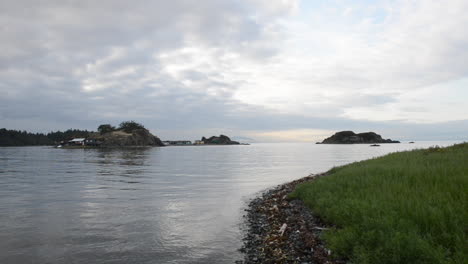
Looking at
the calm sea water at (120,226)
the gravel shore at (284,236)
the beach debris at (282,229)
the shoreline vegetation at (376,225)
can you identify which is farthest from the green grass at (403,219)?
the calm sea water at (120,226)

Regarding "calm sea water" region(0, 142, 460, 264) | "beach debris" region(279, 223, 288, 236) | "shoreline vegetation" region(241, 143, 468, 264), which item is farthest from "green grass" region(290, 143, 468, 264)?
"calm sea water" region(0, 142, 460, 264)

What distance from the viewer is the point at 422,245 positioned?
778 centimetres

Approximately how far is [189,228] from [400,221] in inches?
385

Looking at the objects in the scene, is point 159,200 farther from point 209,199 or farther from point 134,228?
point 134,228

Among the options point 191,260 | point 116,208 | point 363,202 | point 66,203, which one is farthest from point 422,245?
point 66,203

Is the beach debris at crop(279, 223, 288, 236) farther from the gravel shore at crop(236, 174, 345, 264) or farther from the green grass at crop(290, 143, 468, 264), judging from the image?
the green grass at crop(290, 143, 468, 264)

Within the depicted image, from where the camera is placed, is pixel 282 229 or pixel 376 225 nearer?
pixel 376 225

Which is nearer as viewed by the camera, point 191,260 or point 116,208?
point 191,260

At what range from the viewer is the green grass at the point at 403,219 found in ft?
25.8

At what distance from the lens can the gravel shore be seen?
10.1 m

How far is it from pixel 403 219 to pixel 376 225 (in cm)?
87

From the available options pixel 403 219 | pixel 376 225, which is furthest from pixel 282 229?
pixel 403 219

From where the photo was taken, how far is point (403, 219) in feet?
31.3

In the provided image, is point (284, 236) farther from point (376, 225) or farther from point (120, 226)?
point (120, 226)
